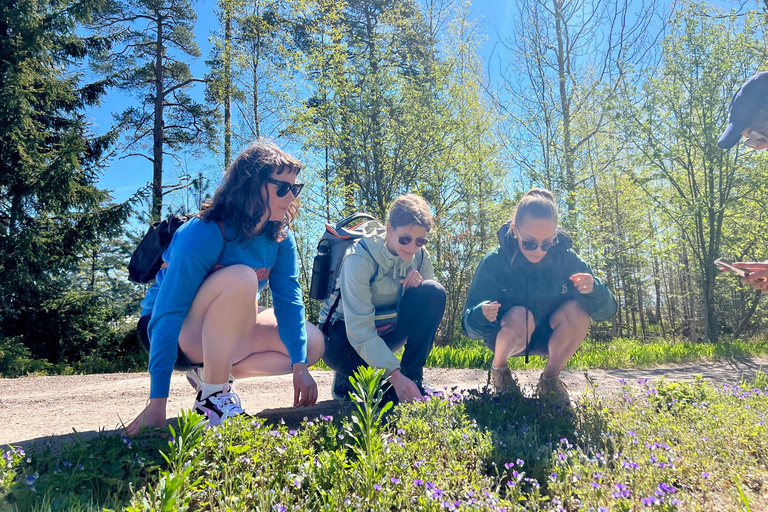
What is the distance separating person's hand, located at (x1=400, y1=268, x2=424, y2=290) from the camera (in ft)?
9.62

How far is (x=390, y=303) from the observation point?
299 cm

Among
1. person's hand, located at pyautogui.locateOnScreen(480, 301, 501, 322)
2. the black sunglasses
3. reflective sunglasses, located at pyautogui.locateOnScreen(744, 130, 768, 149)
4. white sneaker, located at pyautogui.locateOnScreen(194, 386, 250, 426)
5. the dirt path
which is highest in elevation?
reflective sunglasses, located at pyautogui.locateOnScreen(744, 130, 768, 149)

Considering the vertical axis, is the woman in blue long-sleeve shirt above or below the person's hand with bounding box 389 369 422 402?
above

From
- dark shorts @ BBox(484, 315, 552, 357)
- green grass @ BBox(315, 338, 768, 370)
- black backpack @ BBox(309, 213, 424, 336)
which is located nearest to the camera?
black backpack @ BBox(309, 213, 424, 336)

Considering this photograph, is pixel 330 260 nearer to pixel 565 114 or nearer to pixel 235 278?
pixel 235 278

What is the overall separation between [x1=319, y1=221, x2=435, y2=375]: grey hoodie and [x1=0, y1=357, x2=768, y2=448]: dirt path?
55cm

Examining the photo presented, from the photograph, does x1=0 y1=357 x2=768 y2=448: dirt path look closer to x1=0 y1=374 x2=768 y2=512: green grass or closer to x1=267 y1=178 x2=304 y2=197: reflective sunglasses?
x1=0 y1=374 x2=768 y2=512: green grass

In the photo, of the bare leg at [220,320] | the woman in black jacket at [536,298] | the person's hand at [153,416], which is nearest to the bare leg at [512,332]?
the woman in black jacket at [536,298]

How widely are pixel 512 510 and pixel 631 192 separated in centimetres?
1618

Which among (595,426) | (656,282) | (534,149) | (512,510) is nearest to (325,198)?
(534,149)

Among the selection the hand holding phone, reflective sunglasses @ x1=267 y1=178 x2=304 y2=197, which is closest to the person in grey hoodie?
reflective sunglasses @ x1=267 y1=178 x2=304 y2=197

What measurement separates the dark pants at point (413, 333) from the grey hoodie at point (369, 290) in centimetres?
13

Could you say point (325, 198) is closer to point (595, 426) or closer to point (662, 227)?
point (595, 426)

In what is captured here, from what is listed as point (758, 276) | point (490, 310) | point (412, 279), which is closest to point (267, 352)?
point (412, 279)
